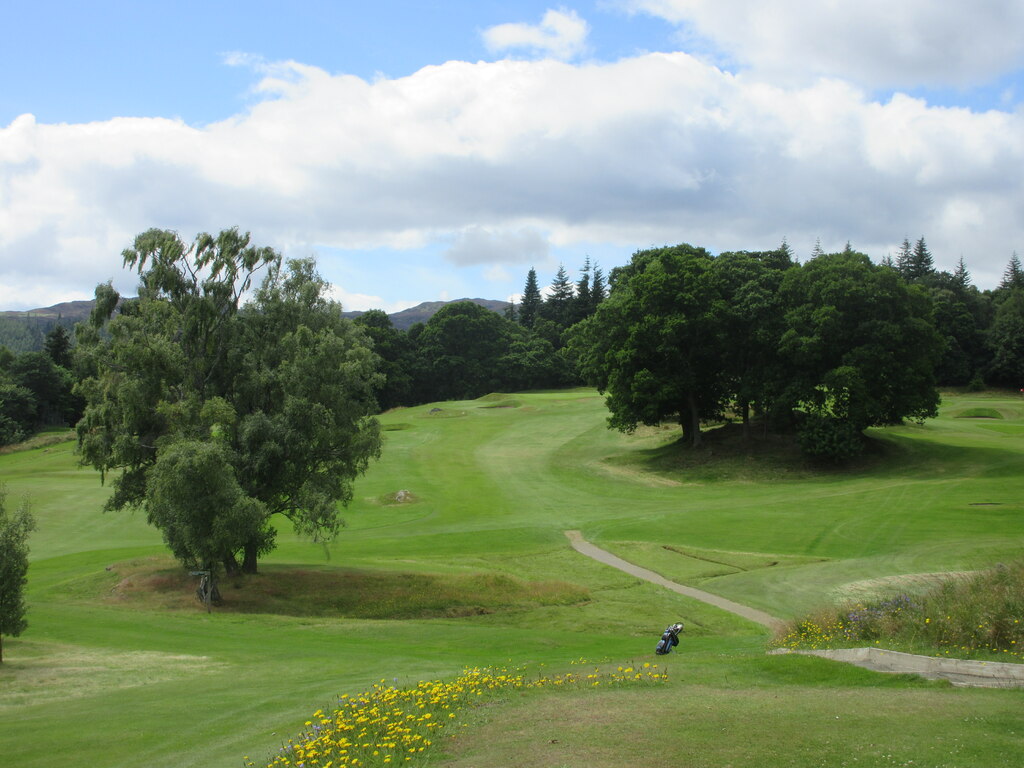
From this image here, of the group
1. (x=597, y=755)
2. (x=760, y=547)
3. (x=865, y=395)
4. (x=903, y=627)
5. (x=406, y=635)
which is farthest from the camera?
(x=865, y=395)

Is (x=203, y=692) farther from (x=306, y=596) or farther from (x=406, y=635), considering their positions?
(x=306, y=596)

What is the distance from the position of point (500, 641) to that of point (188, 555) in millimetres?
13620

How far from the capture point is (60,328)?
121 m

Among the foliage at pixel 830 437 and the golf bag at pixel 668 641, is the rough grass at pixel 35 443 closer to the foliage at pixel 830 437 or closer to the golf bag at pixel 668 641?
the foliage at pixel 830 437

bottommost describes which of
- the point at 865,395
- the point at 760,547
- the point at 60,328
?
the point at 760,547

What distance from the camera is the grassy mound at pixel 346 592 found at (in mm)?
30234

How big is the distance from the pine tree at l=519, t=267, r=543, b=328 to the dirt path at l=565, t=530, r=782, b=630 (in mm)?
133561

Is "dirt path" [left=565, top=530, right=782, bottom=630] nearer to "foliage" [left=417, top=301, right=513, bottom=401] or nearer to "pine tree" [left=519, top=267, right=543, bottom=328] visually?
"foliage" [left=417, top=301, right=513, bottom=401]

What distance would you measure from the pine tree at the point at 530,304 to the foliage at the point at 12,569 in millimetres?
153850

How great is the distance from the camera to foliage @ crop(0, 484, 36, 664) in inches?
816

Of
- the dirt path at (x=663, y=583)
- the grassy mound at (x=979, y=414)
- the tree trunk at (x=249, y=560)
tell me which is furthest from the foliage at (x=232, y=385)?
the grassy mound at (x=979, y=414)

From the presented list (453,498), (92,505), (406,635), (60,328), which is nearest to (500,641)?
(406,635)

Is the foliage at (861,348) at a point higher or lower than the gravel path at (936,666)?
higher

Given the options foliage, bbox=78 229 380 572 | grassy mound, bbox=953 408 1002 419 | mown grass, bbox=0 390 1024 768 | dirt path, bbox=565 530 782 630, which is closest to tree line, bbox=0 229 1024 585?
foliage, bbox=78 229 380 572
